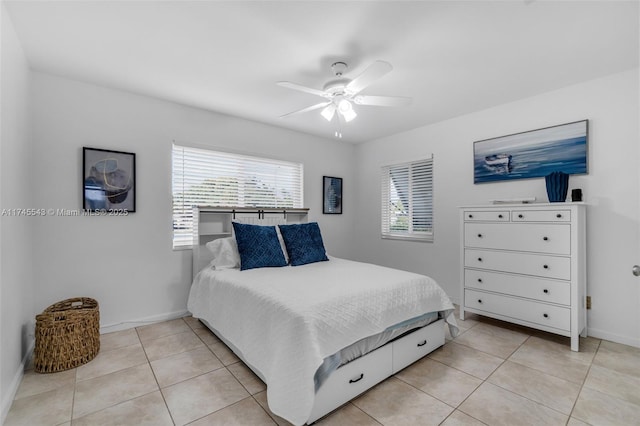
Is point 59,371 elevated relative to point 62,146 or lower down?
lower down

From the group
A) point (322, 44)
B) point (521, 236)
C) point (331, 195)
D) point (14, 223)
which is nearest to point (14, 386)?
point (14, 223)

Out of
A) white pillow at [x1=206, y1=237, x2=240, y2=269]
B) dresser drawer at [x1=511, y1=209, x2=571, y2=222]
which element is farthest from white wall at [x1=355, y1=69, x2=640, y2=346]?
white pillow at [x1=206, y1=237, x2=240, y2=269]

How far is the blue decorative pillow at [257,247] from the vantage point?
278 centimetres

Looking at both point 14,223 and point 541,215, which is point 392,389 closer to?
point 541,215

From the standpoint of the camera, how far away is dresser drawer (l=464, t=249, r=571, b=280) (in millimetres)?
2484

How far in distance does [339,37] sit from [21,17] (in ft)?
6.81

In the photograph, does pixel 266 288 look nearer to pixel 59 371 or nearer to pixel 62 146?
pixel 59 371

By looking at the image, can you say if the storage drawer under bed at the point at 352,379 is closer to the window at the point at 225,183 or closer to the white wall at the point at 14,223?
the white wall at the point at 14,223

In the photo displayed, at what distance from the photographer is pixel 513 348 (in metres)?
2.48

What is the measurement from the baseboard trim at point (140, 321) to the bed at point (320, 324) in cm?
54

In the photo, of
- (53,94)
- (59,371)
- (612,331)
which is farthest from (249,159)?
(612,331)

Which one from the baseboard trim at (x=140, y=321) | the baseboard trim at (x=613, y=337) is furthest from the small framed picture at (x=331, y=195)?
the baseboard trim at (x=613, y=337)

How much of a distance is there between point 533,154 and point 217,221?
364 centimetres

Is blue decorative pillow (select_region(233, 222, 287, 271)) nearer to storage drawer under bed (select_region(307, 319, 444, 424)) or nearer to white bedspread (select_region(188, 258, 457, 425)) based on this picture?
white bedspread (select_region(188, 258, 457, 425))
